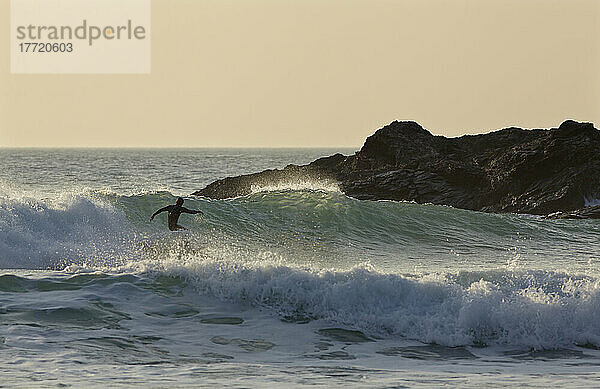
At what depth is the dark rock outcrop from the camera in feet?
104

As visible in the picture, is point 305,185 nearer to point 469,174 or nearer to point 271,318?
point 469,174

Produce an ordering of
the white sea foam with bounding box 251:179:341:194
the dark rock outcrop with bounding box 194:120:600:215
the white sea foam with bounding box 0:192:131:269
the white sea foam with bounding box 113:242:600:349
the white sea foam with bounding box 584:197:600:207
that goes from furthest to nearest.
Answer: the white sea foam with bounding box 251:179:341:194
the dark rock outcrop with bounding box 194:120:600:215
the white sea foam with bounding box 584:197:600:207
the white sea foam with bounding box 0:192:131:269
the white sea foam with bounding box 113:242:600:349

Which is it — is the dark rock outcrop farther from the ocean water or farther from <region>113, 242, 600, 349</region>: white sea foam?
<region>113, 242, 600, 349</region>: white sea foam

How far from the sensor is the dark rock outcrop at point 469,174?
3183 centimetres

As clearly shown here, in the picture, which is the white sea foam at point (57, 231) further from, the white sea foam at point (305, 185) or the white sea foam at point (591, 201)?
the white sea foam at point (591, 201)

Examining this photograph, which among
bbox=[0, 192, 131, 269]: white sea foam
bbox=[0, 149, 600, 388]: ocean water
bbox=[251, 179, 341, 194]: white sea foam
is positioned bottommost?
bbox=[0, 149, 600, 388]: ocean water

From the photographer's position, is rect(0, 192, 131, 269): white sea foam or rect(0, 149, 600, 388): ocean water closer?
rect(0, 149, 600, 388): ocean water

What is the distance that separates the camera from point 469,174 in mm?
35250

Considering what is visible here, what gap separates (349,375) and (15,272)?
800cm

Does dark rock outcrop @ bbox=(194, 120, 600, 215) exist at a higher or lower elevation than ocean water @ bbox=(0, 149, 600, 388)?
higher

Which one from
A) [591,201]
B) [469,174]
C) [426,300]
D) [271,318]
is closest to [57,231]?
[271,318]

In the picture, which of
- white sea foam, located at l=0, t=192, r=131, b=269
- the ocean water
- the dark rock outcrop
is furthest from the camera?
the dark rock outcrop

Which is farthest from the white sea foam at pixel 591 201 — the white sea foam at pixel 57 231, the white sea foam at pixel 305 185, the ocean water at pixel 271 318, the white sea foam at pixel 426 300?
the white sea foam at pixel 57 231

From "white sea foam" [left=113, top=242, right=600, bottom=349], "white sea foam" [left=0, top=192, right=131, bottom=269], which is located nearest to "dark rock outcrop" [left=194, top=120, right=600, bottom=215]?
"white sea foam" [left=0, top=192, right=131, bottom=269]
